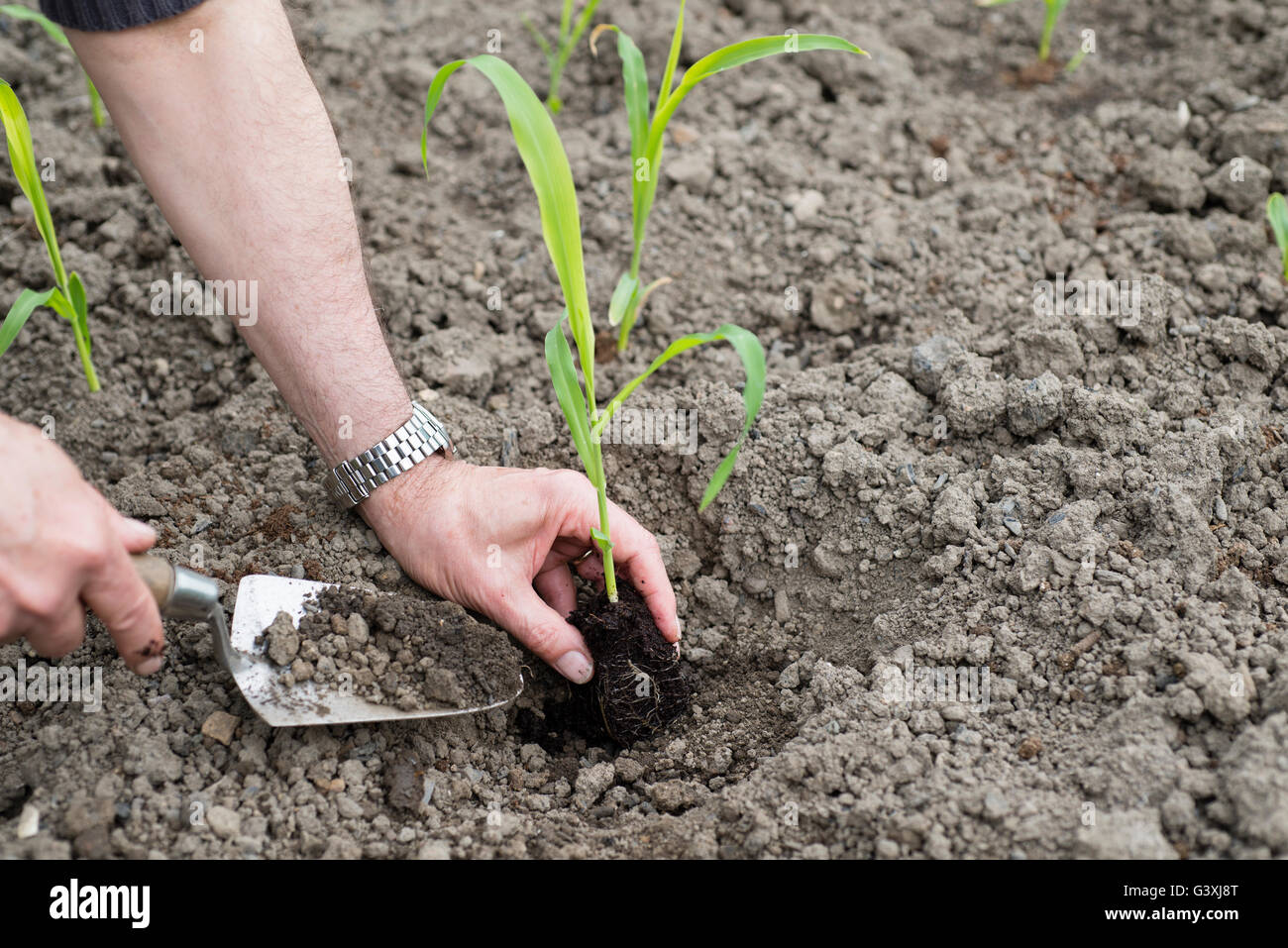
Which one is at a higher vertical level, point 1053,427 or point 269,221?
point 269,221

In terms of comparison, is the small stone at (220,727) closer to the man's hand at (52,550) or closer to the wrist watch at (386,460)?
the man's hand at (52,550)

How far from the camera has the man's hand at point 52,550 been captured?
1207mm

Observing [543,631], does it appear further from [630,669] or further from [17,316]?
[17,316]

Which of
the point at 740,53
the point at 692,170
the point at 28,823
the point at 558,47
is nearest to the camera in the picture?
the point at 28,823

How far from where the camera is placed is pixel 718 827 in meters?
1.51

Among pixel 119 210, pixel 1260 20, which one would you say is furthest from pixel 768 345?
pixel 1260 20

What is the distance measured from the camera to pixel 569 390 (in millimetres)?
1600

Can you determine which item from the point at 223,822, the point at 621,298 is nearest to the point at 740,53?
the point at 621,298

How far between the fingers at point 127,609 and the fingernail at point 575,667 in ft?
2.10

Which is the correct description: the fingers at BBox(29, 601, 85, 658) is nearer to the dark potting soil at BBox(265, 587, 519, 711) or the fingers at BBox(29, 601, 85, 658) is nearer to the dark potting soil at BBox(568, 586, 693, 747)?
the dark potting soil at BBox(265, 587, 519, 711)

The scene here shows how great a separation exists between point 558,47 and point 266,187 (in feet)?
5.18

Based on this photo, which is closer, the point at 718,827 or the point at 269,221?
the point at 718,827

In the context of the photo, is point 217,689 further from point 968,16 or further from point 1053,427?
point 968,16

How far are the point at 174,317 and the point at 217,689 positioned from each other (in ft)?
3.41
